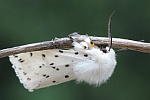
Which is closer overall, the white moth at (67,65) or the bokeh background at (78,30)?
the white moth at (67,65)

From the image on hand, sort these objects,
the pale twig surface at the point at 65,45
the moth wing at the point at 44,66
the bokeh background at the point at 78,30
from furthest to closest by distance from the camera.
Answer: the bokeh background at the point at 78,30 → the moth wing at the point at 44,66 → the pale twig surface at the point at 65,45

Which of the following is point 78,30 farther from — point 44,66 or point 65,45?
point 65,45

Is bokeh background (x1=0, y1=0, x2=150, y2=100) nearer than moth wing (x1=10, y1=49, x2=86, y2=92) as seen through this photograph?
No

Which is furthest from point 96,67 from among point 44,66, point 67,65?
point 44,66

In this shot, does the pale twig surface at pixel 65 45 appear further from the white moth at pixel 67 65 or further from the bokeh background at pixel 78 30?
the bokeh background at pixel 78 30

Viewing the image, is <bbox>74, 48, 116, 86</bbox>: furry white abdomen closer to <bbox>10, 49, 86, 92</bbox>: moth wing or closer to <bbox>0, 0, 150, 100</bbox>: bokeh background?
<bbox>10, 49, 86, 92</bbox>: moth wing

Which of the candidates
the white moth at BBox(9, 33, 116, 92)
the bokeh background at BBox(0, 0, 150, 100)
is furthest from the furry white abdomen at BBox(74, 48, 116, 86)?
the bokeh background at BBox(0, 0, 150, 100)

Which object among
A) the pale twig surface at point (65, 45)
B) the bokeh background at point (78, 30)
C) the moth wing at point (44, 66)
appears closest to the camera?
the pale twig surface at point (65, 45)

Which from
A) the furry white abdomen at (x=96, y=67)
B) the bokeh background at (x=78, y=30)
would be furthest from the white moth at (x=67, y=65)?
the bokeh background at (x=78, y=30)
